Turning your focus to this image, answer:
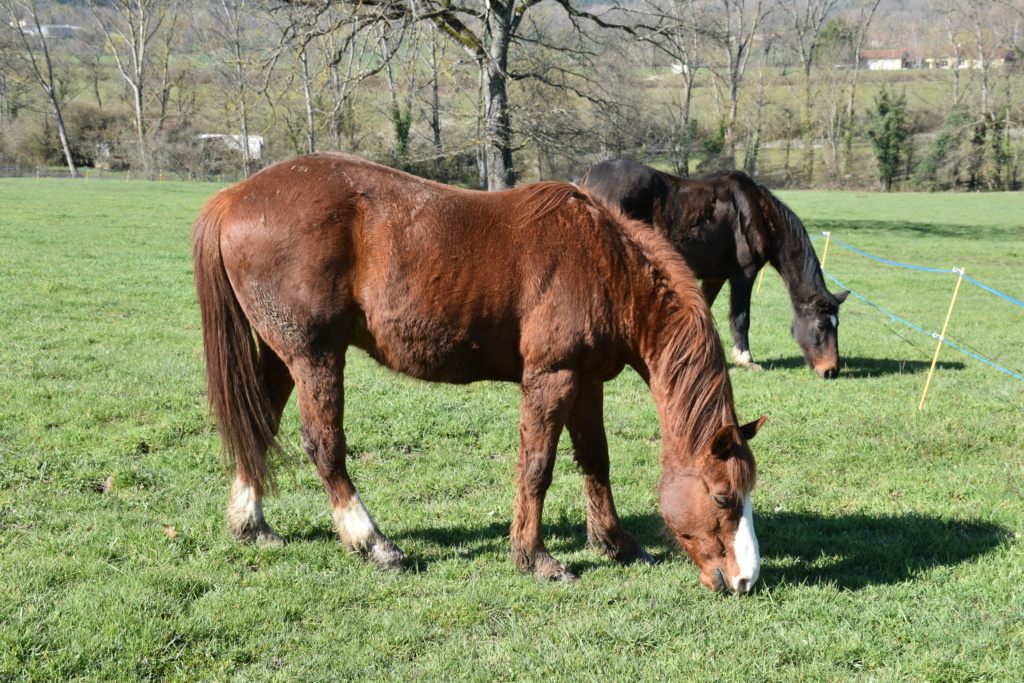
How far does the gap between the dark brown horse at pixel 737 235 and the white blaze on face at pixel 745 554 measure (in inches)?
208

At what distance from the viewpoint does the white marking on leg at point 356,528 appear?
3982 mm

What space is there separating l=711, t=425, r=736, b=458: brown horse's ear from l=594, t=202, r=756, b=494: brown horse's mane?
6cm

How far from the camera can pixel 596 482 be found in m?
4.27

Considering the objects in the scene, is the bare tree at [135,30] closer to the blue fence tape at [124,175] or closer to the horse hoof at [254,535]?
the blue fence tape at [124,175]

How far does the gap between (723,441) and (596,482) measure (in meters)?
0.94

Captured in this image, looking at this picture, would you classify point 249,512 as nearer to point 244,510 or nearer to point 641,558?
point 244,510

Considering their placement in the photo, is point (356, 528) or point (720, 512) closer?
point (720, 512)

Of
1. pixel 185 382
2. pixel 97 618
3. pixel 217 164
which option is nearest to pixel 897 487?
pixel 97 618

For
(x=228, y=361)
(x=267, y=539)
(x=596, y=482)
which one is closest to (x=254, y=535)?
(x=267, y=539)

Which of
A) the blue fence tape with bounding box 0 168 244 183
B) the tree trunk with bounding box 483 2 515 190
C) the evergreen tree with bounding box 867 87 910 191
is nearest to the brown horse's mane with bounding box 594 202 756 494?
the tree trunk with bounding box 483 2 515 190

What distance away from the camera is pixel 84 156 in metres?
51.8

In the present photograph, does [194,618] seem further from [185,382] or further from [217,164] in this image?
[217,164]

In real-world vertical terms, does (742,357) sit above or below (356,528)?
below

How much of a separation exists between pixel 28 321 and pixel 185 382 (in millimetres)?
3350
